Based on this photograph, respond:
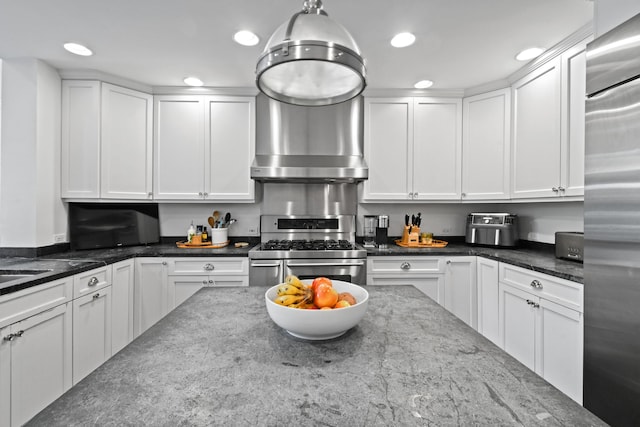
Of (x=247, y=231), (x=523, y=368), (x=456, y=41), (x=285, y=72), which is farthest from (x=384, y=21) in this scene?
(x=247, y=231)

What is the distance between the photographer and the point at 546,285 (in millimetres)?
1851

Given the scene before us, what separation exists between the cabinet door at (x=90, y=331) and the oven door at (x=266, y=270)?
109cm

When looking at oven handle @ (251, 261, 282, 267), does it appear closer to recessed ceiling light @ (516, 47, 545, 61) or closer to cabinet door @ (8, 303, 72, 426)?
cabinet door @ (8, 303, 72, 426)

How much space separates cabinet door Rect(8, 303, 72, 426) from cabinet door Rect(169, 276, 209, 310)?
726 millimetres

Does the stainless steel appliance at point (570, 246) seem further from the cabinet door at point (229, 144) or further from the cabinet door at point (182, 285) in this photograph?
the cabinet door at point (182, 285)

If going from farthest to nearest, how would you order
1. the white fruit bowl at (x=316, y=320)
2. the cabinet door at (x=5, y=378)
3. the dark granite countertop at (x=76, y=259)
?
1. the dark granite countertop at (x=76, y=259)
2. the cabinet door at (x=5, y=378)
3. the white fruit bowl at (x=316, y=320)

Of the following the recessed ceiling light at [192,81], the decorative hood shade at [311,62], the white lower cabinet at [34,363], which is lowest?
the white lower cabinet at [34,363]

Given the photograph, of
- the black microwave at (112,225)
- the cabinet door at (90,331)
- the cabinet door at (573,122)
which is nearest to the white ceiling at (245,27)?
the cabinet door at (573,122)

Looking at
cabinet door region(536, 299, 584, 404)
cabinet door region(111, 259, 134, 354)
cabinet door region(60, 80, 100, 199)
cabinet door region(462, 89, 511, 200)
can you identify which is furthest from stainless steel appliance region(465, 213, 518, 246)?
cabinet door region(60, 80, 100, 199)

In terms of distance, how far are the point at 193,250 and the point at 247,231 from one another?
26.6 inches

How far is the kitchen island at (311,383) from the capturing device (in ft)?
1.72

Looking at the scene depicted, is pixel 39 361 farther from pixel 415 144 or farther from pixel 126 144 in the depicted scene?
pixel 415 144

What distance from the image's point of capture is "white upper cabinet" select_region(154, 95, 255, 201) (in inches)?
109

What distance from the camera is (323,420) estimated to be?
1.69 feet
